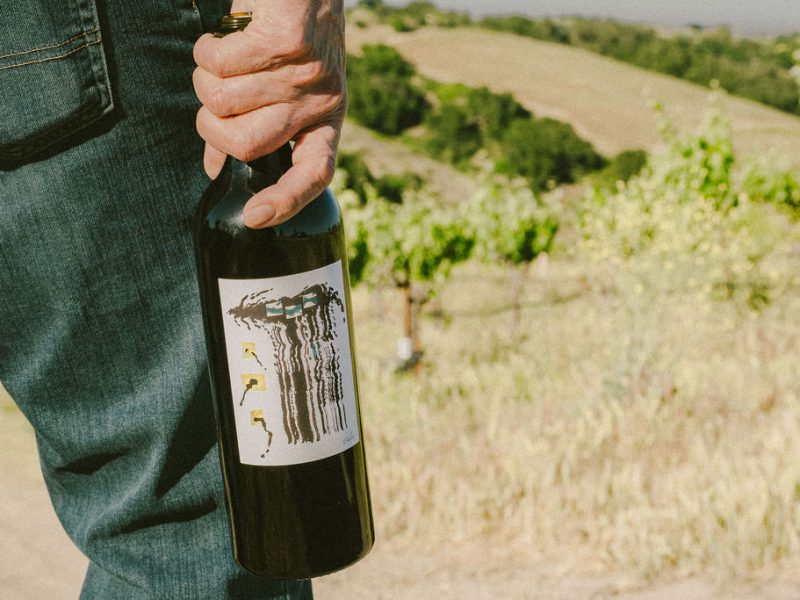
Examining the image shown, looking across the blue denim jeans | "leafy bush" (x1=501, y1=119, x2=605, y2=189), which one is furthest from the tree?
"leafy bush" (x1=501, y1=119, x2=605, y2=189)

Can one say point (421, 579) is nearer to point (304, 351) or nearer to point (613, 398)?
point (613, 398)

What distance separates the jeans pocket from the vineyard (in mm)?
2513

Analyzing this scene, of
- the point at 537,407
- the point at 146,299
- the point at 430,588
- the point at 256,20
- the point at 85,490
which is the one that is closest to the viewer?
the point at 256,20

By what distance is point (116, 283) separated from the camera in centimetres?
Result: 118

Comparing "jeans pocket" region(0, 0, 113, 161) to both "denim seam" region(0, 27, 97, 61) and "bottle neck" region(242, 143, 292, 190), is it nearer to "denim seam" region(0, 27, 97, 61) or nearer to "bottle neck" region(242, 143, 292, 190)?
"denim seam" region(0, 27, 97, 61)

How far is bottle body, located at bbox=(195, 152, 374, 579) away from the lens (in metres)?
1.08

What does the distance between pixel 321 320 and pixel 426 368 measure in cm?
537

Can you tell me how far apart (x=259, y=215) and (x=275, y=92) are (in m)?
0.16

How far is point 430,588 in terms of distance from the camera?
10.0 feet

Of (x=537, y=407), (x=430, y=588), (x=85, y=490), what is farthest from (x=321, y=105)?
(x=537, y=407)

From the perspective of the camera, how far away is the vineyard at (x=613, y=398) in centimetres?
306

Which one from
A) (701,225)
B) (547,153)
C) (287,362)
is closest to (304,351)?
(287,362)

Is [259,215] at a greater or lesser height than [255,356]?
greater

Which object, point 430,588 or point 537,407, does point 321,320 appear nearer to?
point 430,588
